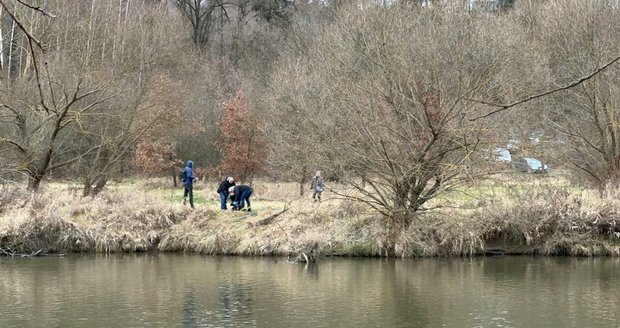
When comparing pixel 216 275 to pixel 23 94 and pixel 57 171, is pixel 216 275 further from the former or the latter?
pixel 57 171

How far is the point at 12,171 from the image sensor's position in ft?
86.3

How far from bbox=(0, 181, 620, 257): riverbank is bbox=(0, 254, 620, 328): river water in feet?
2.51

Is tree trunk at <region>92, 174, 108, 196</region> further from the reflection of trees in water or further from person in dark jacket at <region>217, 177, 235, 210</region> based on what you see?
the reflection of trees in water

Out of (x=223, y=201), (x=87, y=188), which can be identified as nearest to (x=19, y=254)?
(x=87, y=188)

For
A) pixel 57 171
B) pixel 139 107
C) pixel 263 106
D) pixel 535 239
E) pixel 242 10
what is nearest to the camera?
pixel 535 239

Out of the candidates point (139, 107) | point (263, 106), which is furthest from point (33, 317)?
point (263, 106)

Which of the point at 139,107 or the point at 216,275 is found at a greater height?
the point at 139,107

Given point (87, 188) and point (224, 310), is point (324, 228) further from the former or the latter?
point (87, 188)

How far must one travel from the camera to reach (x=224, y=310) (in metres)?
14.0

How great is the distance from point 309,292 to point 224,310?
8.34 ft

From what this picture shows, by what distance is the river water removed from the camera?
13.1 metres

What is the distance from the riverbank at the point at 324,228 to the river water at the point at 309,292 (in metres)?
0.77

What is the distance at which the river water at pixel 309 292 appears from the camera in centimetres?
1310

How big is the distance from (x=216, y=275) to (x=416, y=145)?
308 inches
